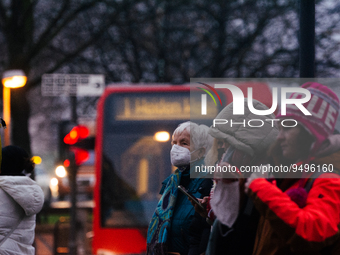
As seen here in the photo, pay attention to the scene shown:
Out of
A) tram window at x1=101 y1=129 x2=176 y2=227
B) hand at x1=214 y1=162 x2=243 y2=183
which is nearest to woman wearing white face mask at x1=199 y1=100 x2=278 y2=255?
hand at x1=214 y1=162 x2=243 y2=183

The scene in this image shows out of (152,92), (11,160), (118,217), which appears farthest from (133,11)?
(11,160)

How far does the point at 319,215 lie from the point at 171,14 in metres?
13.2

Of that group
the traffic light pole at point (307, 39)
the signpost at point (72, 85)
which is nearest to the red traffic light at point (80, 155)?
the signpost at point (72, 85)

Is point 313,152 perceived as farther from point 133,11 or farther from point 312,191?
point 133,11

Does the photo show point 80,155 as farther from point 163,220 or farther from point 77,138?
point 163,220

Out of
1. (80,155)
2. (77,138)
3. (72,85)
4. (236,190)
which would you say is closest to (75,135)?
(77,138)

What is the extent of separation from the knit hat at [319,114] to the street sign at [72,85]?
5.76 metres

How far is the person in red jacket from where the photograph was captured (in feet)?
6.29

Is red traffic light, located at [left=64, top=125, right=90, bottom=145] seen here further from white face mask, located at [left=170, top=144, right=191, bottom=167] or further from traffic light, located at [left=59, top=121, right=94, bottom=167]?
white face mask, located at [left=170, top=144, right=191, bottom=167]

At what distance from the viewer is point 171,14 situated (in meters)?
14.6

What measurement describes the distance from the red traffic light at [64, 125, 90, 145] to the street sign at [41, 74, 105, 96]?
0.53 meters

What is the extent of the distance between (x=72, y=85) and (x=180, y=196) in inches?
189

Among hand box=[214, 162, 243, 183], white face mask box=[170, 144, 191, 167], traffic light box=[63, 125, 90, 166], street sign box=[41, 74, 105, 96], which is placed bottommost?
traffic light box=[63, 125, 90, 166]

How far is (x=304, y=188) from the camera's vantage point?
204 cm
